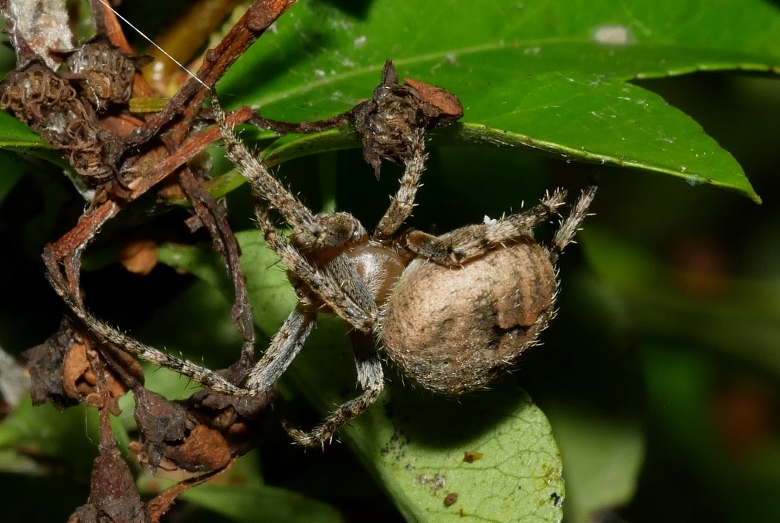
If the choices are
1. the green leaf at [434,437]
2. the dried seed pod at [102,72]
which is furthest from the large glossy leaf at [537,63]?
the green leaf at [434,437]

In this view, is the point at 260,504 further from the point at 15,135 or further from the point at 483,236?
the point at 15,135

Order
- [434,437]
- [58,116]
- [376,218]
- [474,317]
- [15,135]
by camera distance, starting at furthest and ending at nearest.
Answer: [376,218] < [434,437] < [474,317] < [58,116] < [15,135]

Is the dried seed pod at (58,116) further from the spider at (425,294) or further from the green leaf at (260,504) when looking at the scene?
the green leaf at (260,504)

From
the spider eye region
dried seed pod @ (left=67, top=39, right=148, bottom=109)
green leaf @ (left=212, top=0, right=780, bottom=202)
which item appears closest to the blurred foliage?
green leaf @ (left=212, top=0, right=780, bottom=202)

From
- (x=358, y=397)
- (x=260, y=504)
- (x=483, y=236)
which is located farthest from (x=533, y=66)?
(x=260, y=504)

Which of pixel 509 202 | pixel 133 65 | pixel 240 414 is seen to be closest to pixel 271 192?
pixel 133 65

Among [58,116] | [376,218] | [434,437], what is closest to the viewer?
Answer: [58,116]

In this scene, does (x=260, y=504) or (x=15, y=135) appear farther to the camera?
(x=260, y=504)
